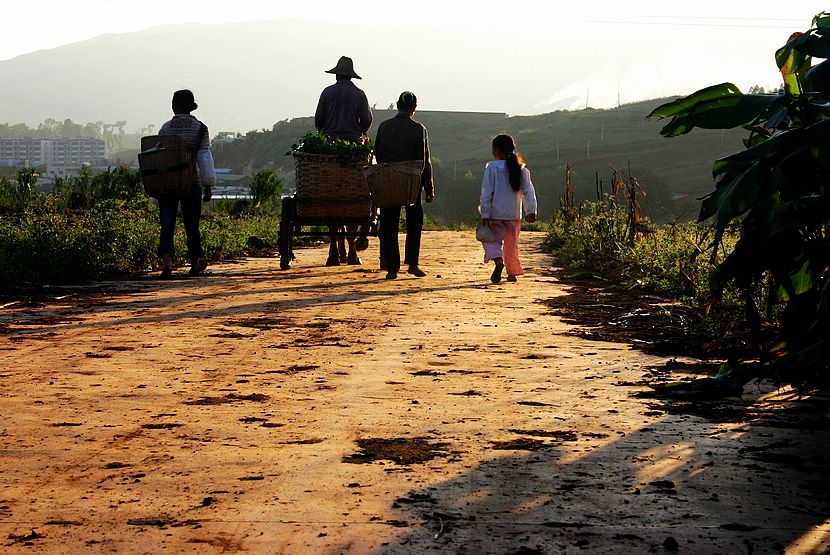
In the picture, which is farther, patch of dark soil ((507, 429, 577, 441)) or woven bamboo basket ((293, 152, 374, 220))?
woven bamboo basket ((293, 152, 374, 220))

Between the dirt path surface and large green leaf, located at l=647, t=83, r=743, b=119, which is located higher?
large green leaf, located at l=647, t=83, r=743, b=119

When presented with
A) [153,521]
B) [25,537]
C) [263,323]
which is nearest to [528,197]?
[263,323]

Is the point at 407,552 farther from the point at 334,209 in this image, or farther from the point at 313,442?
the point at 334,209

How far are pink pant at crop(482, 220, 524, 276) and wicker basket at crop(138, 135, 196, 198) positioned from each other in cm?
330

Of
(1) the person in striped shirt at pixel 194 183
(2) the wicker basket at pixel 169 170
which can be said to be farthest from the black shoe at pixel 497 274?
(2) the wicker basket at pixel 169 170

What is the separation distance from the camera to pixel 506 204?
13.2 m

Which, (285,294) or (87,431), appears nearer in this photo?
(87,431)

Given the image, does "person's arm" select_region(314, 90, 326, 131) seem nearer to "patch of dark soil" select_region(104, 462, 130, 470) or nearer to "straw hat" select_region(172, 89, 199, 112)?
"straw hat" select_region(172, 89, 199, 112)

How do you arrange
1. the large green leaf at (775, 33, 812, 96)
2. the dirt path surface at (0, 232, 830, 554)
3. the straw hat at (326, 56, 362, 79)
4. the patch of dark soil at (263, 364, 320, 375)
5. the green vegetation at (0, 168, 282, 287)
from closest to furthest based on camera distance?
the dirt path surface at (0, 232, 830, 554) → the large green leaf at (775, 33, 812, 96) → the patch of dark soil at (263, 364, 320, 375) → the green vegetation at (0, 168, 282, 287) → the straw hat at (326, 56, 362, 79)

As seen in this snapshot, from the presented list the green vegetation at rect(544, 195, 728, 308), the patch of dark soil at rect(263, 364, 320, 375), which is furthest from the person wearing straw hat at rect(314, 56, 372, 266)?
the patch of dark soil at rect(263, 364, 320, 375)

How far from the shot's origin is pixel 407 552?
344 centimetres

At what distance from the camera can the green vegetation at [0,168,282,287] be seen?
11750 mm

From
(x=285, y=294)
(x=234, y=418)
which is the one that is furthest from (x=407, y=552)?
(x=285, y=294)

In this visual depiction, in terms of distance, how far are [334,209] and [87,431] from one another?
8407 mm
